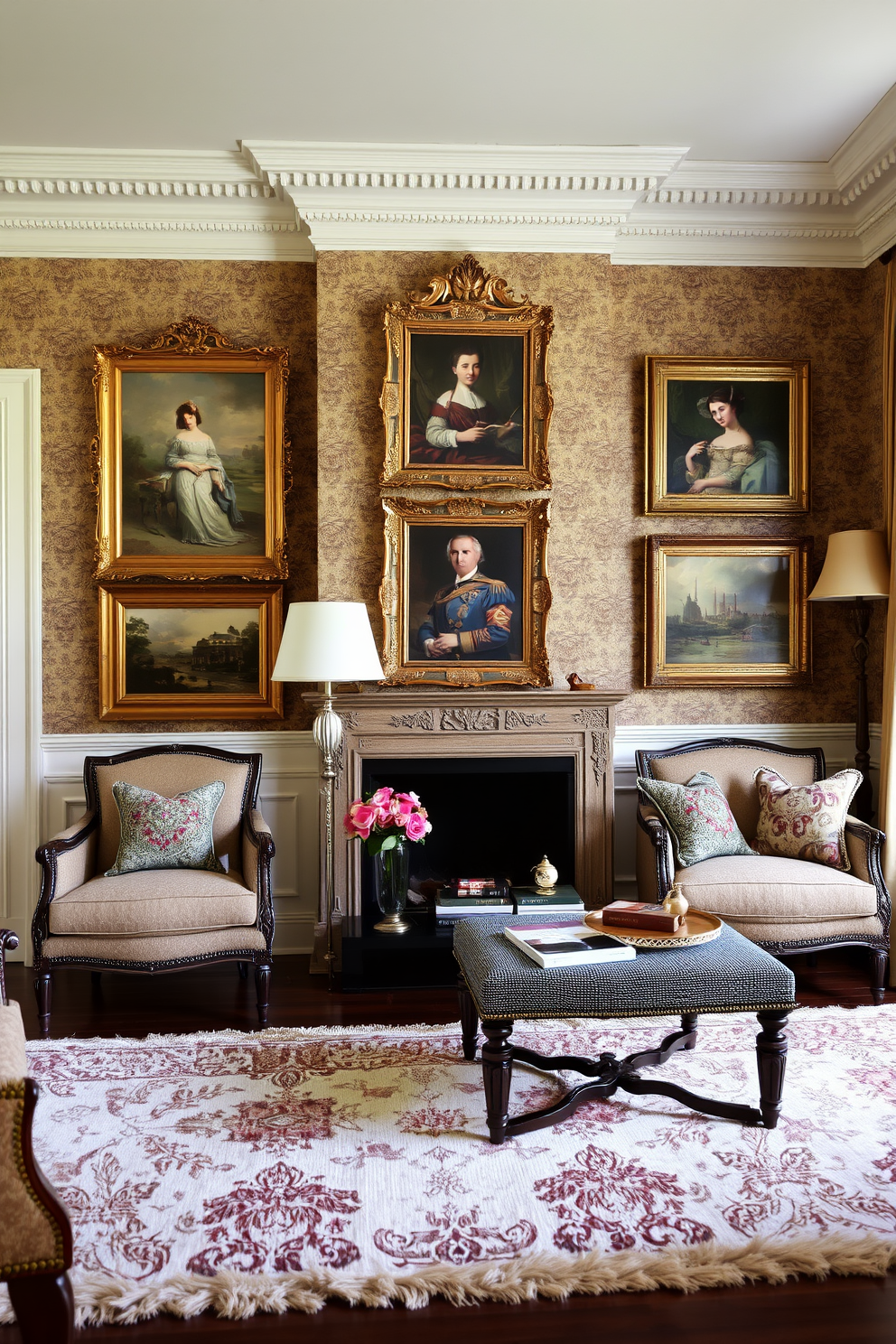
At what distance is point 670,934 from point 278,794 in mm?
2379

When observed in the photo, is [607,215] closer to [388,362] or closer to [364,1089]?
[388,362]

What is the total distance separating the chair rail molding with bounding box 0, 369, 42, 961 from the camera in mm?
4484

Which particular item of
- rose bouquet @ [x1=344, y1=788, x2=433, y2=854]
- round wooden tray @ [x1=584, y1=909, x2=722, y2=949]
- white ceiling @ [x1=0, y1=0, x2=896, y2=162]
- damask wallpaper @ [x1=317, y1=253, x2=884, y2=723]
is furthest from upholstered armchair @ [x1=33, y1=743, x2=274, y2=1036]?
white ceiling @ [x1=0, y1=0, x2=896, y2=162]

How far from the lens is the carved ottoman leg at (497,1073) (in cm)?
248

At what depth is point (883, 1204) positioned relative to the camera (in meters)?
2.29

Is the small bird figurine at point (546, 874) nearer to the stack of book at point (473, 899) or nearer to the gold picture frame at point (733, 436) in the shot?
the stack of book at point (473, 899)

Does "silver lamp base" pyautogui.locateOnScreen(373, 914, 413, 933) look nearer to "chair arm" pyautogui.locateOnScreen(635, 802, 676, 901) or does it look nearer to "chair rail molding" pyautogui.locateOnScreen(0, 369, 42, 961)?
"chair arm" pyautogui.locateOnScreen(635, 802, 676, 901)

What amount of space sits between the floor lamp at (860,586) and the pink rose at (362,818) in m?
2.31

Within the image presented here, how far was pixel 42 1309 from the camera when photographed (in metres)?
1.63

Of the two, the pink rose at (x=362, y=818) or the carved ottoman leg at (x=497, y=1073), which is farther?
the pink rose at (x=362, y=818)

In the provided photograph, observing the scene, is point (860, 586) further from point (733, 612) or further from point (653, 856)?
point (653, 856)

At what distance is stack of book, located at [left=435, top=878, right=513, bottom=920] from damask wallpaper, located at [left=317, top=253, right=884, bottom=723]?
1.10 m

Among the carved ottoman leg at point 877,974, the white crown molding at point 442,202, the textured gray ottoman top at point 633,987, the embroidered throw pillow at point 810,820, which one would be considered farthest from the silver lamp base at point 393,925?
the white crown molding at point 442,202

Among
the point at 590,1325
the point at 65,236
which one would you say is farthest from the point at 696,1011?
the point at 65,236
